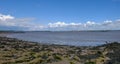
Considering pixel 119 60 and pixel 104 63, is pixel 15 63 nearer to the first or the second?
pixel 104 63

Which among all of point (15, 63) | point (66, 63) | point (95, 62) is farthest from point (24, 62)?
point (95, 62)

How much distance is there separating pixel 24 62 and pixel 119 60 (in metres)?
7.20

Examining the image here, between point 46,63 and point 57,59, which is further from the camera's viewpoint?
point 57,59

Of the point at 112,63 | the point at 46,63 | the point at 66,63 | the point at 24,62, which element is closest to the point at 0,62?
the point at 24,62

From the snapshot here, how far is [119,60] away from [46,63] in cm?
552

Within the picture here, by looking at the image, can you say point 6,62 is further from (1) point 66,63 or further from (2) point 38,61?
(1) point 66,63

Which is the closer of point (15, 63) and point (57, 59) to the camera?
point (15, 63)

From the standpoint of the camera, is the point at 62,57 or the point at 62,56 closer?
the point at 62,57

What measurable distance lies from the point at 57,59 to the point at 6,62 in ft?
13.1

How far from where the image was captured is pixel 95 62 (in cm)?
1859

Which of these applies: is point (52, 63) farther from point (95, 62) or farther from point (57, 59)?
point (95, 62)

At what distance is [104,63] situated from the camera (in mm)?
18484

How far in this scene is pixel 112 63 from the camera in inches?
706

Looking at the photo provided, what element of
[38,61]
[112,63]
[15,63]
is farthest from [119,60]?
[15,63]
